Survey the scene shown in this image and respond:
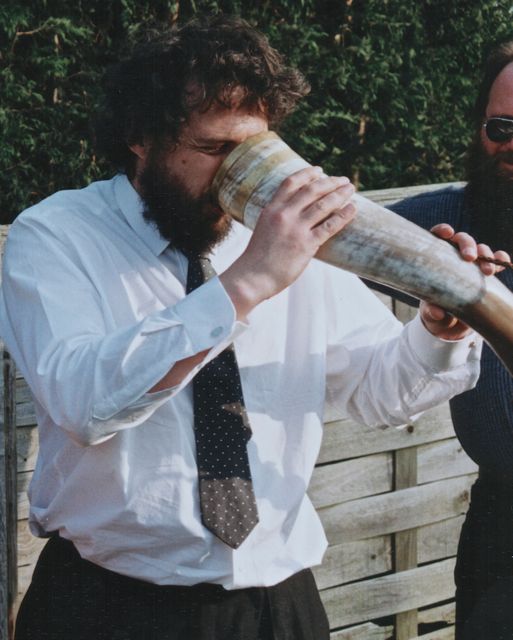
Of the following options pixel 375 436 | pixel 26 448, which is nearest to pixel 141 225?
pixel 26 448

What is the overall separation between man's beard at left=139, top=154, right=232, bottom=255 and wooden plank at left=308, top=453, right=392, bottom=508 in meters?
1.84

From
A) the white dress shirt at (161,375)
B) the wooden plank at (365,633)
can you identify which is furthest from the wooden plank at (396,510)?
the white dress shirt at (161,375)

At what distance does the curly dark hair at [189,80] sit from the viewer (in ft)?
7.30

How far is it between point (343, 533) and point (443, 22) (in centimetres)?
257

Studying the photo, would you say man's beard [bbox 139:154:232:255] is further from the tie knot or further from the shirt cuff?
the shirt cuff

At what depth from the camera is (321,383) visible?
2.39m

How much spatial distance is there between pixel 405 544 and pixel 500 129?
6.53 ft

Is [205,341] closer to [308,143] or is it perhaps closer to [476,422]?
[476,422]

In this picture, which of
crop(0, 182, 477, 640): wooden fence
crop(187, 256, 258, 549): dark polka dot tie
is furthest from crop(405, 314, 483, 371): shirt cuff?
crop(0, 182, 477, 640): wooden fence

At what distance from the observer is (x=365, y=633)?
4207mm

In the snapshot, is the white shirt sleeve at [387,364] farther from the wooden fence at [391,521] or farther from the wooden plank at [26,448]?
the wooden fence at [391,521]

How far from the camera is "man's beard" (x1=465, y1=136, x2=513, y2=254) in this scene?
2.94 metres

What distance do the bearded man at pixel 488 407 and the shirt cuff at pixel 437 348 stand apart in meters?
0.49

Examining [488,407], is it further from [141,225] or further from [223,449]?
[141,225]
